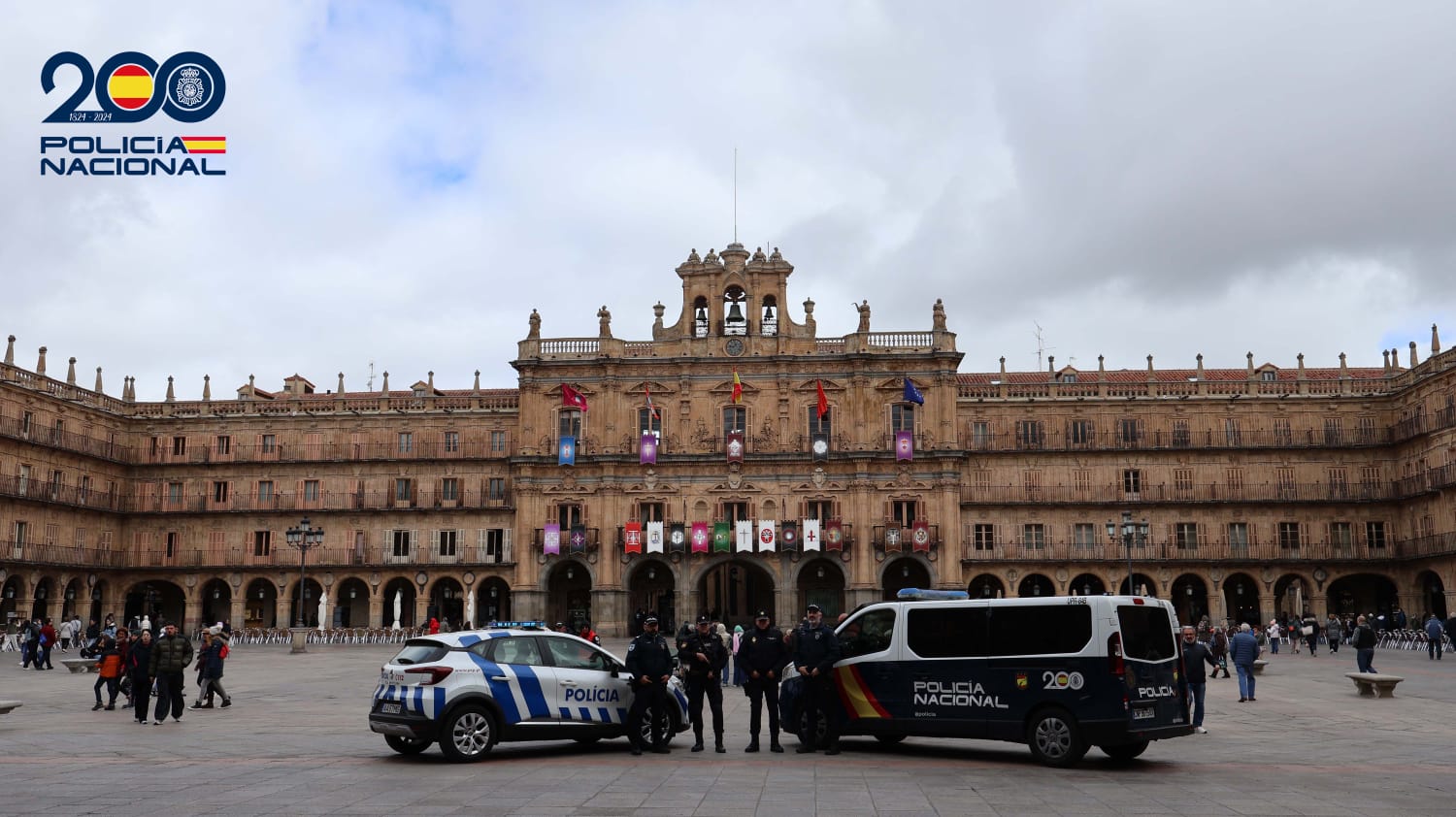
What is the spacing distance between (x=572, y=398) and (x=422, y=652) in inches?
1577

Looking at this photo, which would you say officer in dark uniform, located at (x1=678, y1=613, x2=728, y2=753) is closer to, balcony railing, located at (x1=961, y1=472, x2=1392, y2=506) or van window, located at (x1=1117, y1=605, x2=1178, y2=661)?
van window, located at (x1=1117, y1=605, x2=1178, y2=661)

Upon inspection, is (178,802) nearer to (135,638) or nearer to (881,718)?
(881,718)

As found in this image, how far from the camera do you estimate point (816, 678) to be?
1499 cm

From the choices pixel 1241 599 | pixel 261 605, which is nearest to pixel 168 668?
pixel 261 605

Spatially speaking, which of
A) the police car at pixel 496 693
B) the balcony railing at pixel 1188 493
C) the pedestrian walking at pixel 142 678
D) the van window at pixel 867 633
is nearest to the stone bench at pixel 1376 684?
the van window at pixel 867 633

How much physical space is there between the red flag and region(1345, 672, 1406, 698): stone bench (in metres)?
36.1

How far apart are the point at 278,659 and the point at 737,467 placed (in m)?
22.6

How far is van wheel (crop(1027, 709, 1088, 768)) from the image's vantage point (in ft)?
45.0

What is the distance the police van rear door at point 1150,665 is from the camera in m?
13.7

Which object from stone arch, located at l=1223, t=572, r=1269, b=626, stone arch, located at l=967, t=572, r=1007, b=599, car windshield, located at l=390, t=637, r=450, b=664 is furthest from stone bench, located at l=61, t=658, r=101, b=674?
stone arch, located at l=1223, t=572, r=1269, b=626

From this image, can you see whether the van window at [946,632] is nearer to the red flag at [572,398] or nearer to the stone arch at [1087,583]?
the red flag at [572,398]

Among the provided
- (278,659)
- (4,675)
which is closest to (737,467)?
(278,659)

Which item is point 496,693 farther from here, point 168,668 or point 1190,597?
point 1190,597

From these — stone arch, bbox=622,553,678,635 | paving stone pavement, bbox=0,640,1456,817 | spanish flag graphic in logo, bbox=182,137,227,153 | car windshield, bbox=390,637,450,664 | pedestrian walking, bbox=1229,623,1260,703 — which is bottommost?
paving stone pavement, bbox=0,640,1456,817
